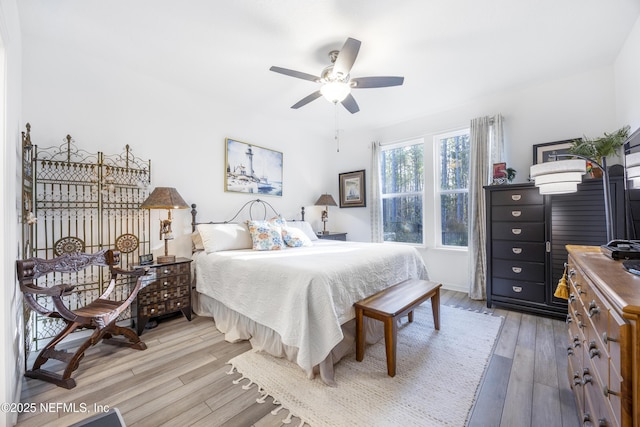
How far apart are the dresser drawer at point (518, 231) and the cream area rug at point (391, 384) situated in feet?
3.83

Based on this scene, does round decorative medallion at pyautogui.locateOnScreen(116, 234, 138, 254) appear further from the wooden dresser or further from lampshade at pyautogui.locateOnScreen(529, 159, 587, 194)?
lampshade at pyautogui.locateOnScreen(529, 159, 587, 194)

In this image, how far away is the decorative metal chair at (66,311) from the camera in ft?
5.62

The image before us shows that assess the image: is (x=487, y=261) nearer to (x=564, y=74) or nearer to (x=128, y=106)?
(x=564, y=74)

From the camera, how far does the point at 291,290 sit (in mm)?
1923

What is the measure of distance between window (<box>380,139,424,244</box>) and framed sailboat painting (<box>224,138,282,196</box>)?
189 cm

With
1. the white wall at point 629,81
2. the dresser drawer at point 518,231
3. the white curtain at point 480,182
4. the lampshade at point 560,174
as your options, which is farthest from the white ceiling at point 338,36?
the dresser drawer at point 518,231

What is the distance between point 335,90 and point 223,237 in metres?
2.06

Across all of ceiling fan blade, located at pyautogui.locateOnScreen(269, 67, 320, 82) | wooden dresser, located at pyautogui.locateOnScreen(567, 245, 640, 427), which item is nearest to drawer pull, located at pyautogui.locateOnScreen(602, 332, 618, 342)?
wooden dresser, located at pyautogui.locateOnScreen(567, 245, 640, 427)

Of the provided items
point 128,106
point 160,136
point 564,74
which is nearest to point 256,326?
point 160,136

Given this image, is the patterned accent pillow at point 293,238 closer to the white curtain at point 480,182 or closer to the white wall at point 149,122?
the white wall at point 149,122

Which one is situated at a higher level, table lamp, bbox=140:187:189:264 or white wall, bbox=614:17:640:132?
white wall, bbox=614:17:640:132

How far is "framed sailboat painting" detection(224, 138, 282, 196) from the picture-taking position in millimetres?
3736

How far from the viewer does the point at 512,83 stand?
317 cm

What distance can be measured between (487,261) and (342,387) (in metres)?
2.48
